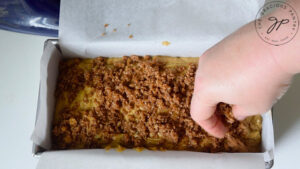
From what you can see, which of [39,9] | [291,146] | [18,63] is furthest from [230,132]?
[18,63]

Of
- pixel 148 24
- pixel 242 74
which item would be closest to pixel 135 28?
pixel 148 24

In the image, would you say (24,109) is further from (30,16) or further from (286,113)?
(286,113)

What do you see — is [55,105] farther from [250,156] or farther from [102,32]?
[250,156]

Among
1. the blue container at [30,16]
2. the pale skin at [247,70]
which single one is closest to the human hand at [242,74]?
the pale skin at [247,70]

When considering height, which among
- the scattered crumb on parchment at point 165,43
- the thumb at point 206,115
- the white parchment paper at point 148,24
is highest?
the white parchment paper at point 148,24

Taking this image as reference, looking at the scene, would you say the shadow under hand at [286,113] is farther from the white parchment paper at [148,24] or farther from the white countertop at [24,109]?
the white parchment paper at [148,24]

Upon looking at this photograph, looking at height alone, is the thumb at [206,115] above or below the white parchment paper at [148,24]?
below
